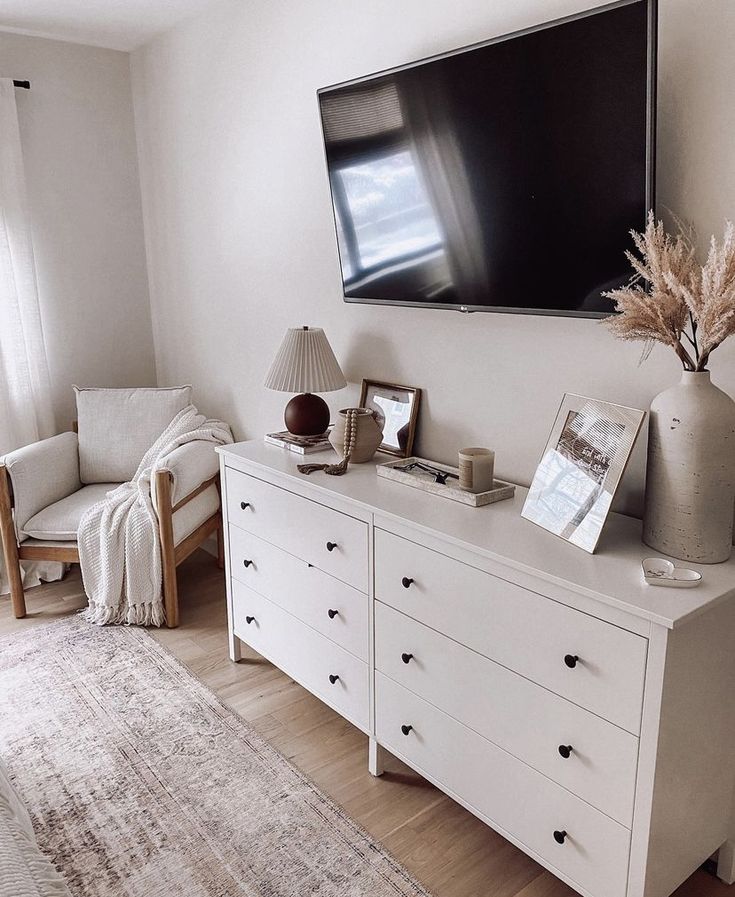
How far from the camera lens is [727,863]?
179 centimetres

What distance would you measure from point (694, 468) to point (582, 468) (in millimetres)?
251

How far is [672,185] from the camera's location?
1.70 m

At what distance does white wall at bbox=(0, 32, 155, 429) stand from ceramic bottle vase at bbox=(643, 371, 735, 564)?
10.0 ft

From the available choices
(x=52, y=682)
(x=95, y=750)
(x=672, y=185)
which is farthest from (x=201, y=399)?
(x=672, y=185)

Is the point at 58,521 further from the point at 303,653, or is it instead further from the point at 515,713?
the point at 515,713

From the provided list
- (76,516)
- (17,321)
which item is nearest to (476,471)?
(76,516)

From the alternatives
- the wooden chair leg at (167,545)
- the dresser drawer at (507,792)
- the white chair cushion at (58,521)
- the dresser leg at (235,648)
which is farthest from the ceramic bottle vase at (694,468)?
the white chair cushion at (58,521)

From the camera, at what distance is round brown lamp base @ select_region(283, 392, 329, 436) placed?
105 inches

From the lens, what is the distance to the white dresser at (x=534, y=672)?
4.87 feet

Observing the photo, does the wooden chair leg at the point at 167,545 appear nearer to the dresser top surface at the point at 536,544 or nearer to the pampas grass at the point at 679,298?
the dresser top surface at the point at 536,544

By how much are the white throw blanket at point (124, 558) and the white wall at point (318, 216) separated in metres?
0.62

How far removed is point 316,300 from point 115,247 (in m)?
1.57

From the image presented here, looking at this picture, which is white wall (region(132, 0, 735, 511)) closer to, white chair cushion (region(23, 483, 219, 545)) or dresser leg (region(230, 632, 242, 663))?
white chair cushion (region(23, 483, 219, 545))

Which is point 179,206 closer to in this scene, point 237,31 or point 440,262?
point 237,31
